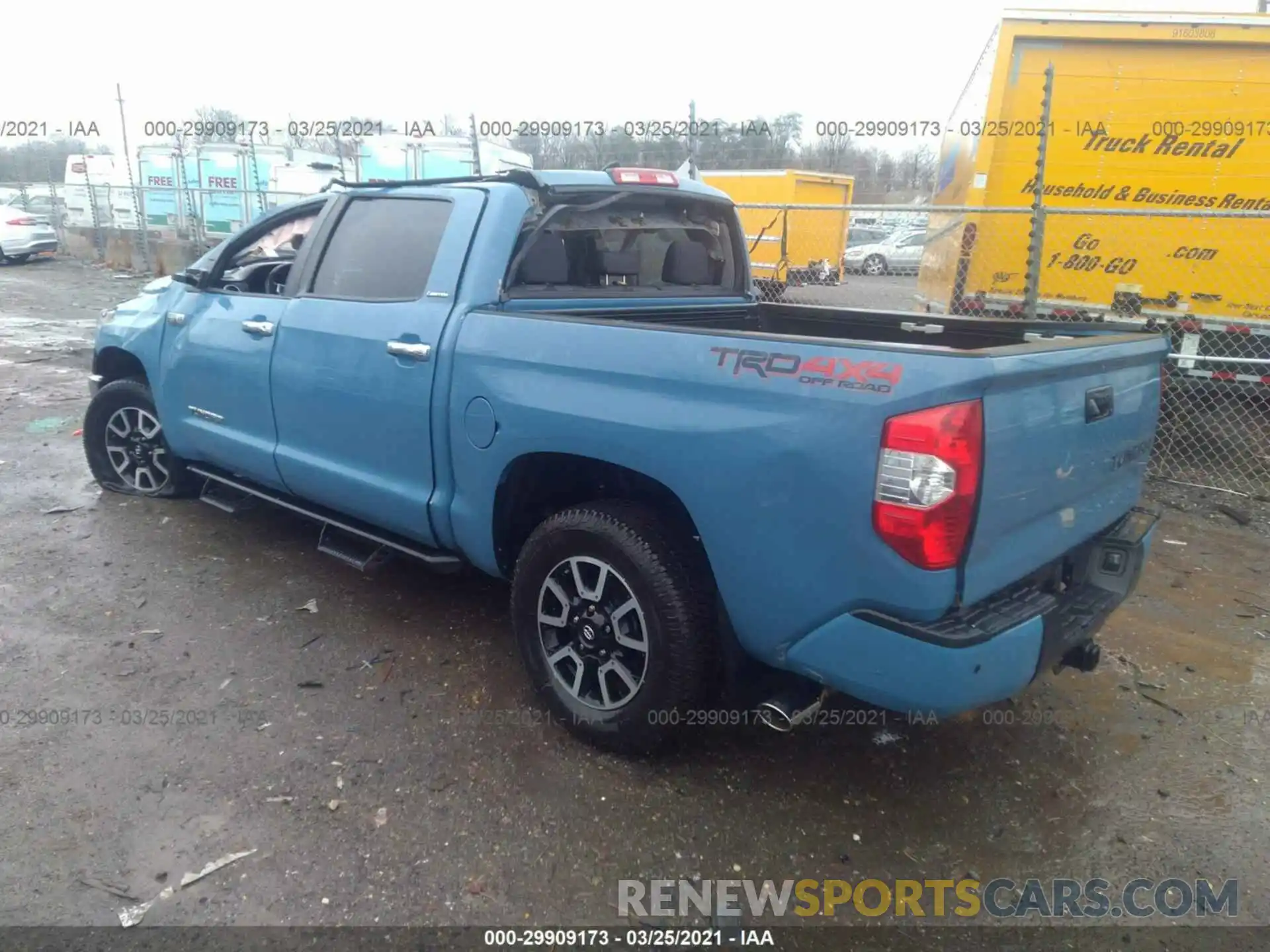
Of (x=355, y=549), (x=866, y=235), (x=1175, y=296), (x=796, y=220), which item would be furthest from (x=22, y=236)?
(x=1175, y=296)

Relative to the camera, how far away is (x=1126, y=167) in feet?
22.5

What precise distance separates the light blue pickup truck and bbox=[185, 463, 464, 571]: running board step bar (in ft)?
0.06

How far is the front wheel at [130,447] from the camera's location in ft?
16.6

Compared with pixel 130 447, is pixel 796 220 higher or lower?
higher

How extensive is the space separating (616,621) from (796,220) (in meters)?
15.3

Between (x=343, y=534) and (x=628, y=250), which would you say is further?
(x=343, y=534)

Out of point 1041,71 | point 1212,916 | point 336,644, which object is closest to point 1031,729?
point 1212,916

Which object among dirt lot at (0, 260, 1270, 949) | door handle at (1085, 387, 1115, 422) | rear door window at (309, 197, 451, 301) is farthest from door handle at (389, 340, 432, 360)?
door handle at (1085, 387, 1115, 422)

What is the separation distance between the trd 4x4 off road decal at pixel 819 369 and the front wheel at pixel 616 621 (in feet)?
2.06

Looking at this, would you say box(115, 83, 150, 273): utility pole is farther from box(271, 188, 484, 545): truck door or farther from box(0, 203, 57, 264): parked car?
box(271, 188, 484, 545): truck door

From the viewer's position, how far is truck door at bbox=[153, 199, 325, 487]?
4.11 metres

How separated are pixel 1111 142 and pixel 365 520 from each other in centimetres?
645

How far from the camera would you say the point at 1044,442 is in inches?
93.7

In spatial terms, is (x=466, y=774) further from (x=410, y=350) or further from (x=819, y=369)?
(x=819, y=369)
